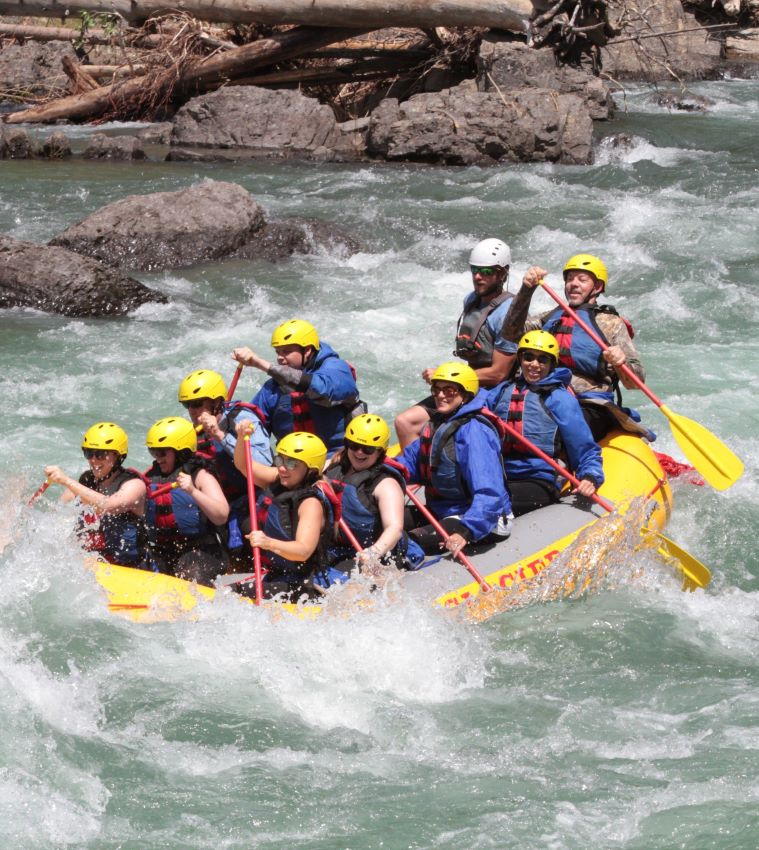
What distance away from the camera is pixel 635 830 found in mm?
4855

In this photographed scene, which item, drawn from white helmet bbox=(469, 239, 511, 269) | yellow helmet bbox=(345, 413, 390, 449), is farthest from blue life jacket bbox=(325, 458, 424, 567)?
white helmet bbox=(469, 239, 511, 269)

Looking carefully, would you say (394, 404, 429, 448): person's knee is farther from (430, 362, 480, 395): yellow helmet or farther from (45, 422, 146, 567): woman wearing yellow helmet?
(45, 422, 146, 567): woman wearing yellow helmet

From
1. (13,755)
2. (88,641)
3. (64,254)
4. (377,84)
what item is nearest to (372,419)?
(88,641)

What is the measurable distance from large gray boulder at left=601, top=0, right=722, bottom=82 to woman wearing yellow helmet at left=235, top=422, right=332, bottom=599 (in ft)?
54.5

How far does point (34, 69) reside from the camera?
20.0 m

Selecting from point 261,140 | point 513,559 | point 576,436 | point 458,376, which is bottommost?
point 261,140

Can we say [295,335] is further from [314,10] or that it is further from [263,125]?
[314,10]

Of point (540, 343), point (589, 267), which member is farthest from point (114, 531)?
point (589, 267)

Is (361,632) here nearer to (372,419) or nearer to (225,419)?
(372,419)

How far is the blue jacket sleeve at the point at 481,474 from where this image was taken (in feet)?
20.7

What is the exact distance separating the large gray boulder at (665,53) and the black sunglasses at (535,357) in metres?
15.2

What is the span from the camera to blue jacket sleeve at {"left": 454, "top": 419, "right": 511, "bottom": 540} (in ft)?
20.7

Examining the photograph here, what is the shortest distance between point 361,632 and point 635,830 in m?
1.61

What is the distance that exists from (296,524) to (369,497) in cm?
42
